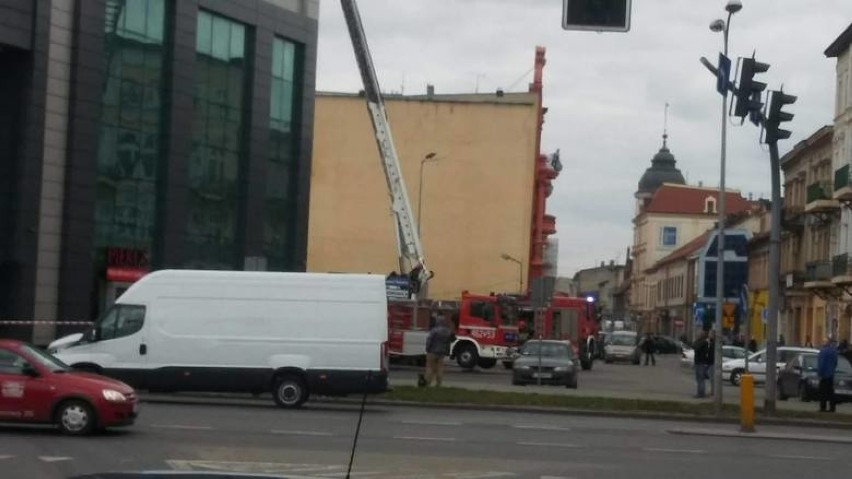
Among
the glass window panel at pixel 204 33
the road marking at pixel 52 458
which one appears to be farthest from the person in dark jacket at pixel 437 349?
the glass window panel at pixel 204 33

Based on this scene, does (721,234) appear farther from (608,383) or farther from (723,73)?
(608,383)

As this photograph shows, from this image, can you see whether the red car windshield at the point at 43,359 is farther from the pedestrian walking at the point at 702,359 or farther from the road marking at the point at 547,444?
the pedestrian walking at the point at 702,359

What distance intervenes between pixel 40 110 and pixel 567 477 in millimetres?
33010

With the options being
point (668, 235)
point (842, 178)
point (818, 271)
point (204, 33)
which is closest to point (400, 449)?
point (204, 33)

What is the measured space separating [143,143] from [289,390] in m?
25.2

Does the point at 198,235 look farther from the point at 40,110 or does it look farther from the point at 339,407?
the point at 339,407

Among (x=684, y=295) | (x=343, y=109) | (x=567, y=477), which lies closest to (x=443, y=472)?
(x=567, y=477)

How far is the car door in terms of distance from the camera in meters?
20.5

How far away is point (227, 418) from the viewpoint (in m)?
25.1

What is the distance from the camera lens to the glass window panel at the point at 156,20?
2025 inches

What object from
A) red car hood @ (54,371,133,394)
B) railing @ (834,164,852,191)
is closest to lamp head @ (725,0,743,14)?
red car hood @ (54,371,133,394)

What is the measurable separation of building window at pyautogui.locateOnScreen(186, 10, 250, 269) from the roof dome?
13265cm

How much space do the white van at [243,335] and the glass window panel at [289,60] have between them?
31.9 meters

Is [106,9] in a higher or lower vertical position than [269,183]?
higher
